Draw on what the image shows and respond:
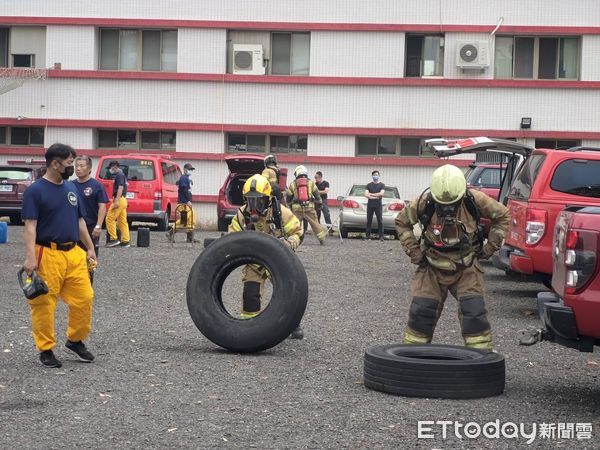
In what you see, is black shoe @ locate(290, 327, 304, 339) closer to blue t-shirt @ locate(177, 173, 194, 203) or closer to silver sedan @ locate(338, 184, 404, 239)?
blue t-shirt @ locate(177, 173, 194, 203)

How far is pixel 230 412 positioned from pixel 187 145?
31.0 meters

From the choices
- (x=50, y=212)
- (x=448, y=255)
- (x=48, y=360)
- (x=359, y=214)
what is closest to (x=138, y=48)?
(x=359, y=214)

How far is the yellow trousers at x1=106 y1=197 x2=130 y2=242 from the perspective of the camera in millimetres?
24484

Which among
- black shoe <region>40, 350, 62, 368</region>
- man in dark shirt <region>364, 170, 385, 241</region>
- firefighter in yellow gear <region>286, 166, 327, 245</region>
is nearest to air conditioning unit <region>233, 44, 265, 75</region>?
man in dark shirt <region>364, 170, 385, 241</region>

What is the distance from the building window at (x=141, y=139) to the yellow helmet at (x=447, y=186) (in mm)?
29676

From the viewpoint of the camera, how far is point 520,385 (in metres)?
9.49

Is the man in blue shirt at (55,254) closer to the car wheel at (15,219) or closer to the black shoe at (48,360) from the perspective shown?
the black shoe at (48,360)

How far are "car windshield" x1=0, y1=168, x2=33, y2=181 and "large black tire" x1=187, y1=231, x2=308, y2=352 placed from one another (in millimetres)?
20830

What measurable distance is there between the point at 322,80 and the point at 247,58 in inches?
96.2

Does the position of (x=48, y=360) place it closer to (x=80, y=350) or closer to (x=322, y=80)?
(x=80, y=350)

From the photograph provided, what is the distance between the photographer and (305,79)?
124 ft

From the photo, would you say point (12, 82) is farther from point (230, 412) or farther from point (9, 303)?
point (230, 412)

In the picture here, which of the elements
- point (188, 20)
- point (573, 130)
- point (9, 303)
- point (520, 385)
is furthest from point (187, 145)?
point (520, 385)

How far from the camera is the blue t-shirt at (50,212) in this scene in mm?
9930
